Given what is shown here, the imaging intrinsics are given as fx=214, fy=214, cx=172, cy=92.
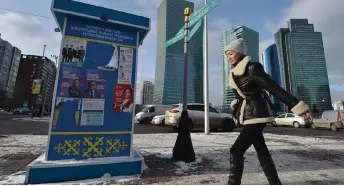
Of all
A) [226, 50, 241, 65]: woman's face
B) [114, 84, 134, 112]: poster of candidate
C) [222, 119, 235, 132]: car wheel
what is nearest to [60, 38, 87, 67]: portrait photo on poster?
[114, 84, 134, 112]: poster of candidate

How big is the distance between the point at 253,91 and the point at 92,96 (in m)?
2.47

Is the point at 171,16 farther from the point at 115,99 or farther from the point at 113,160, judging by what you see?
the point at 113,160

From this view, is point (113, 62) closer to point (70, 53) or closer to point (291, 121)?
point (70, 53)

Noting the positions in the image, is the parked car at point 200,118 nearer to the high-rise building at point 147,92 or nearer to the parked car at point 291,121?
the parked car at point 291,121

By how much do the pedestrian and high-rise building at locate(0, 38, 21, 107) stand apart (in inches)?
3849

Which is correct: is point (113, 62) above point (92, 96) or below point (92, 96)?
above

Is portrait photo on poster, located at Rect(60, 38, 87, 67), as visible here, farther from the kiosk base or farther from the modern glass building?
the modern glass building

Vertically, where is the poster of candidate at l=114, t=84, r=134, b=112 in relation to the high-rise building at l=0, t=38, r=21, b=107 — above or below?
below

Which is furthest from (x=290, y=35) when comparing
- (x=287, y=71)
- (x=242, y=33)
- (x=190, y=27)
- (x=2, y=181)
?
(x=2, y=181)

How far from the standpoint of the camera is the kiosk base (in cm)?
289

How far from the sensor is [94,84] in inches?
139

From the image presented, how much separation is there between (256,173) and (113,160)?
2.36 metres

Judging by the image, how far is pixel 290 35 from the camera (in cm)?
6769

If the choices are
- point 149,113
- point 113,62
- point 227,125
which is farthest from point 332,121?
point 113,62
